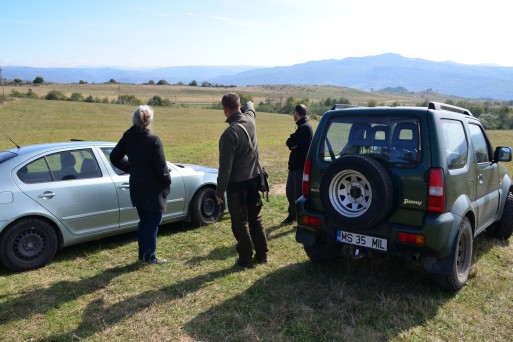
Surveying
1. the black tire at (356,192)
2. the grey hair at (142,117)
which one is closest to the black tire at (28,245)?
the grey hair at (142,117)

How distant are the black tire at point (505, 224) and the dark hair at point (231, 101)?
3915mm

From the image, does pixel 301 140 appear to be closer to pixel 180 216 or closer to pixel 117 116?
pixel 180 216

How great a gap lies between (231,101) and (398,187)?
1934 mm

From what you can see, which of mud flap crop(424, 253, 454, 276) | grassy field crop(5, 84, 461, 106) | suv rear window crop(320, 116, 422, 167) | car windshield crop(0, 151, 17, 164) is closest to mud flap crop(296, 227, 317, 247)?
suv rear window crop(320, 116, 422, 167)

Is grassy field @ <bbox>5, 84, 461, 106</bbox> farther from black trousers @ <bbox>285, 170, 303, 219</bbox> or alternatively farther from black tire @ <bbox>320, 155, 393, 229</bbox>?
black tire @ <bbox>320, 155, 393, 229</bbox>

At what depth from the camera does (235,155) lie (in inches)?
164

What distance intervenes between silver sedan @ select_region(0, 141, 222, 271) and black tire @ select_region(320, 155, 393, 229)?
275 cm

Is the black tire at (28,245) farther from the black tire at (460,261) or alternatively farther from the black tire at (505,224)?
the black tire at (505,224)

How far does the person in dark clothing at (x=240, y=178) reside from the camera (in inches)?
161

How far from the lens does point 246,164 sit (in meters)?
4.22

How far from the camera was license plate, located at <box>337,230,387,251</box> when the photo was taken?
3.41 meters

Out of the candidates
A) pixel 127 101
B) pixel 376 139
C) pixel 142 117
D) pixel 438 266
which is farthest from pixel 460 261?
pixel 127 101

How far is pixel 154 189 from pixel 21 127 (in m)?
29.3

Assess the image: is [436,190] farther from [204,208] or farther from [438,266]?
[204,208]
